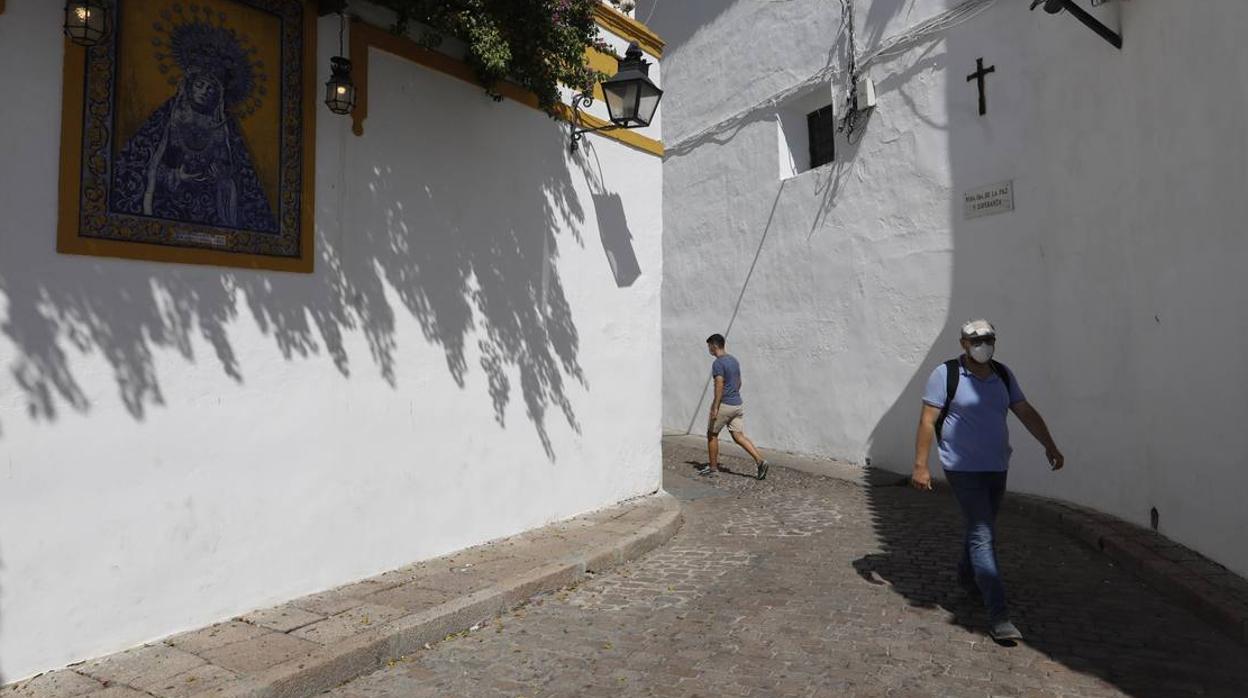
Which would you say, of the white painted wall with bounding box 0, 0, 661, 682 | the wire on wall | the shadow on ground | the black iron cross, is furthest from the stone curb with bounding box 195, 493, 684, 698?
the wire on wall

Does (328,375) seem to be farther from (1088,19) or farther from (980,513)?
(1088,19)

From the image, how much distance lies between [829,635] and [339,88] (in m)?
4.24

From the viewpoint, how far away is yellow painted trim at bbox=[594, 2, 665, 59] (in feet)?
23.9

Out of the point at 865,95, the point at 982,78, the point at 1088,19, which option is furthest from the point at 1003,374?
the point at 865,95

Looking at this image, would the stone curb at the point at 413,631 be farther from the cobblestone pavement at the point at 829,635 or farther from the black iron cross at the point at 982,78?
the black iron cross at the point at 982,78

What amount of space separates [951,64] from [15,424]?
8893mm

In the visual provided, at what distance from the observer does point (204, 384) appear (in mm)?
4281

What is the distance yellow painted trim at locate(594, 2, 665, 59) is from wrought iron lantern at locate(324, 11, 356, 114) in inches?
109

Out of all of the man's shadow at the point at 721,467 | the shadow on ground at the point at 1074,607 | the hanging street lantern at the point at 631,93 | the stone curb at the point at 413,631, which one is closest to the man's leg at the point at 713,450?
the man's shadow at the point at 721,467

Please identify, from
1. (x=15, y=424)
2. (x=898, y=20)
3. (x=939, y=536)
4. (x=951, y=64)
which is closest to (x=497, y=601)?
(x=15, y=424)

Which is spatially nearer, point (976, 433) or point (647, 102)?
point (976, 433)

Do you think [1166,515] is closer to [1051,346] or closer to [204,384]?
[1051,346]

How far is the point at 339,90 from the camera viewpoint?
4852mm

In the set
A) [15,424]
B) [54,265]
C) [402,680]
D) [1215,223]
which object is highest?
[1215,223]
